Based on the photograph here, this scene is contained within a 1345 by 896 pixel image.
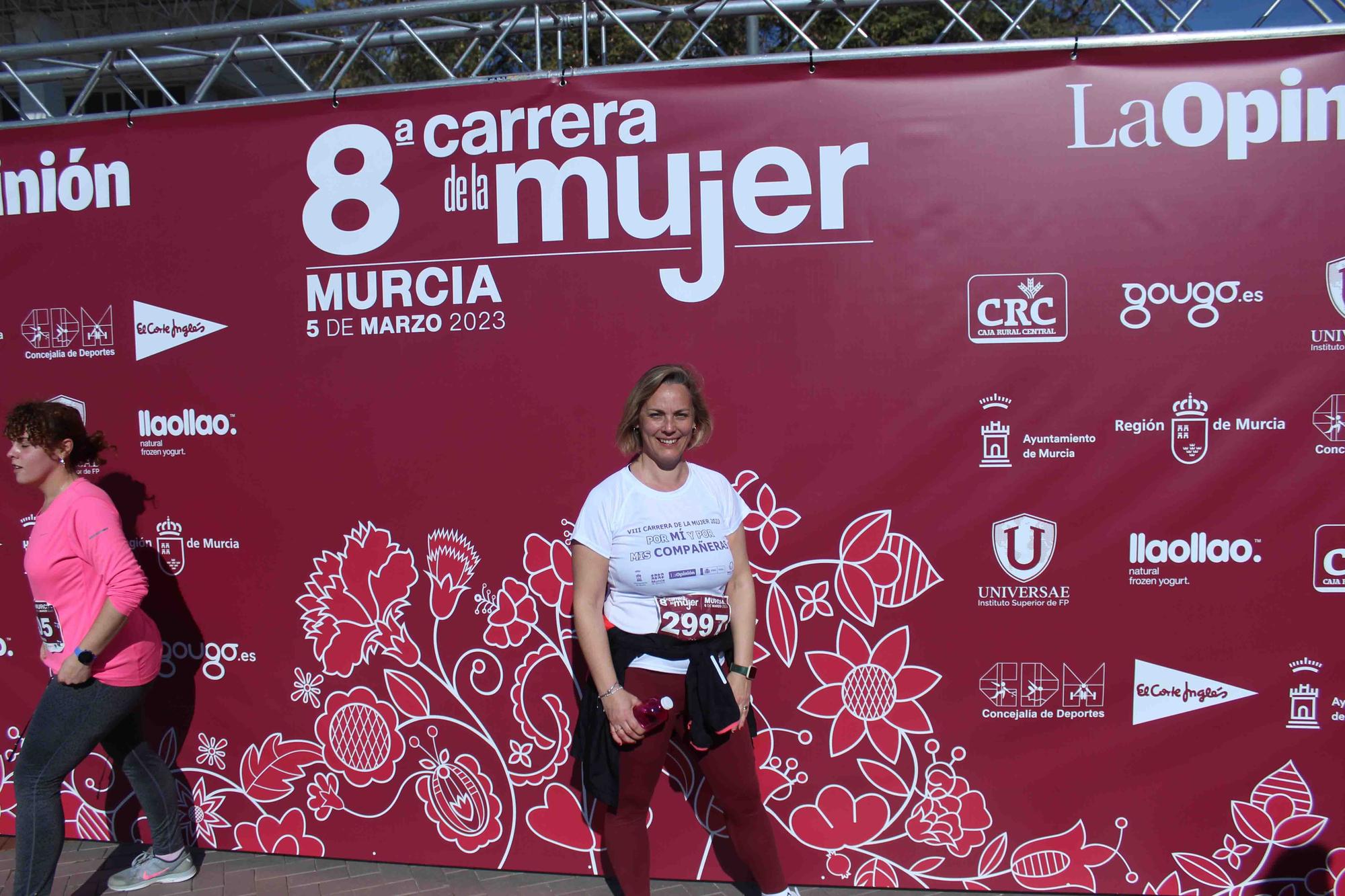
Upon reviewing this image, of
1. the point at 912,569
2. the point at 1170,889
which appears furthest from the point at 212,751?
the point at 1170,889

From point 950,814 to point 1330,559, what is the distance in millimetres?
1448

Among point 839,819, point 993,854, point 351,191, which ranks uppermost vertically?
point 351,191

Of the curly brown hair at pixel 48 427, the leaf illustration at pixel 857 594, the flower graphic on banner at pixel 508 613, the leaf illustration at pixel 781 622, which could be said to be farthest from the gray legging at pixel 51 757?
the leaf illustration at pixel 857 594

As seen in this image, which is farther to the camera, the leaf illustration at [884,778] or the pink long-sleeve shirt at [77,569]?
the leaf illustration at [884,778]

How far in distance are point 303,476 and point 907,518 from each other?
7.01ft

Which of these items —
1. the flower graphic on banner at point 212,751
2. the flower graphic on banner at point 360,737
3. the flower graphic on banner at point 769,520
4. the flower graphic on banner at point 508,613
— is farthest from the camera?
the flower graphic on banner at point 212,751

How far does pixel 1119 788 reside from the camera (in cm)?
315

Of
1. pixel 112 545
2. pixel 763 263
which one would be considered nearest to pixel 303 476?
pixel 112 545

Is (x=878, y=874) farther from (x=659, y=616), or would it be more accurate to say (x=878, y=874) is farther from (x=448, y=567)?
(x=448, y=567)

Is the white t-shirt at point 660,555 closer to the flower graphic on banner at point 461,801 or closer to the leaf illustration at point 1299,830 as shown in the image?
the flower graphic on banner at point 461,801

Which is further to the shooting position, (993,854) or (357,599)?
(357,599)

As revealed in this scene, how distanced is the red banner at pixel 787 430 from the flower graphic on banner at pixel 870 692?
0.01 metres

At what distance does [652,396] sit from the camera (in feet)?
8.72

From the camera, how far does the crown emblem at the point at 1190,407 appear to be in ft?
9.99
